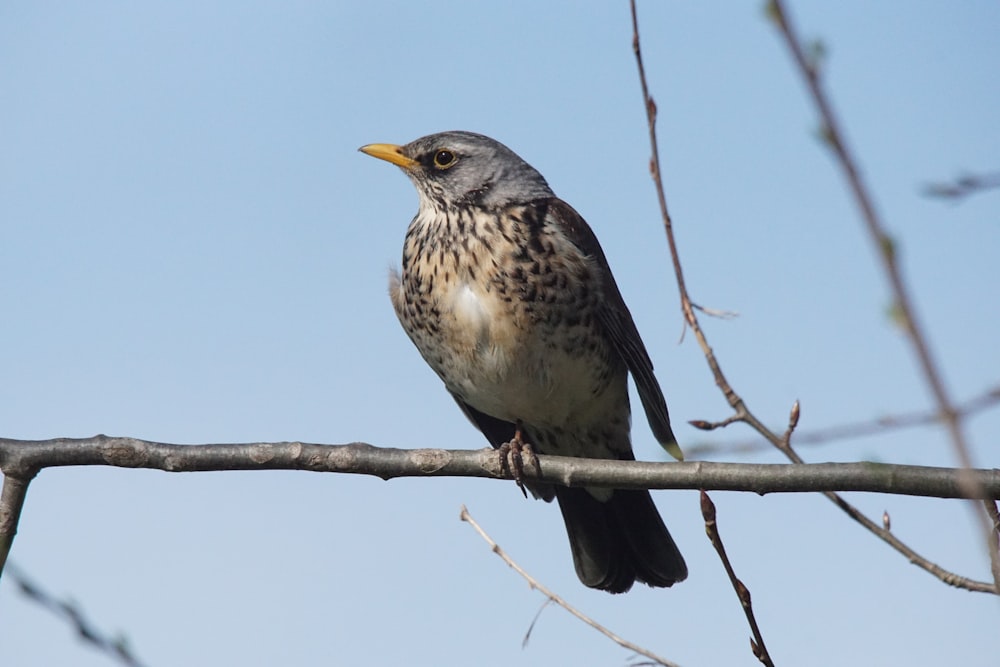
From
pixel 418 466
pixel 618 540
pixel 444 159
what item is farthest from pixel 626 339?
pixel 418 466

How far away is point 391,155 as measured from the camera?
20.9ft

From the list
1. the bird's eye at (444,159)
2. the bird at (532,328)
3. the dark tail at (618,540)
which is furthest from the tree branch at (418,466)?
the bird's eye at (444,159)

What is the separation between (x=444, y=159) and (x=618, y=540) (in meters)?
2.30

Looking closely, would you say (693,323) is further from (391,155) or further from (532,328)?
(391,155)

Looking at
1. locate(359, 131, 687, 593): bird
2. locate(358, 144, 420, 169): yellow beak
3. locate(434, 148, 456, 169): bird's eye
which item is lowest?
locate(359, 131, 687, 593): bird

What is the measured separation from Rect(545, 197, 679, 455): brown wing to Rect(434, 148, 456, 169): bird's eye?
0.63 metres

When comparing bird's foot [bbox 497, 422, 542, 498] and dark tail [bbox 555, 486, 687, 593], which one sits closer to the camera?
bird's foot [bbox 497, 422, 542, 498]

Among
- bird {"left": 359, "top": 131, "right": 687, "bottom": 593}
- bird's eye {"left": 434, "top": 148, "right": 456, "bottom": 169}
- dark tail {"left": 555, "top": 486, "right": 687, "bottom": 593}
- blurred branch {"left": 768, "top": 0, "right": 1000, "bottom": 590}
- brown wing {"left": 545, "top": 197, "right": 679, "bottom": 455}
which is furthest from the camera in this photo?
bird's eye {"left": 434, "top": 148, "right": 456, "bottom": 169}

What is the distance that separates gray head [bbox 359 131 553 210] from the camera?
19.8 ft

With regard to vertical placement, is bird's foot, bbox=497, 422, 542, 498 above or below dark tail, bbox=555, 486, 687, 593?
below

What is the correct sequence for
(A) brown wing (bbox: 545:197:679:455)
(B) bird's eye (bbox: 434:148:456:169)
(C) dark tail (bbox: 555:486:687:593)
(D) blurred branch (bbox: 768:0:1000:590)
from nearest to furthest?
(D) blurred branch (bbox: 768:0:1000:590) → (A) brown wing (bbox: 545:197:679:455) → (C) dark tail (bbox: 555:486:687:593) → (B) bird's eye (bbox: 434:148:456:169)

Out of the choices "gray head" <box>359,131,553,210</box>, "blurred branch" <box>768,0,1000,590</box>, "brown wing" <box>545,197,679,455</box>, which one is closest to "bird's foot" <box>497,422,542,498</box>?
"brown wing" <box>545,197,679,455</box>

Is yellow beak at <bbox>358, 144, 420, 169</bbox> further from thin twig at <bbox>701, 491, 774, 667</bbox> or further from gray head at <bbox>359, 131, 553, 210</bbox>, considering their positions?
thin twig at <bbox>701, 491, 774, 667</bbox>

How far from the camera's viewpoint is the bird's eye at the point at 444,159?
6270mm
